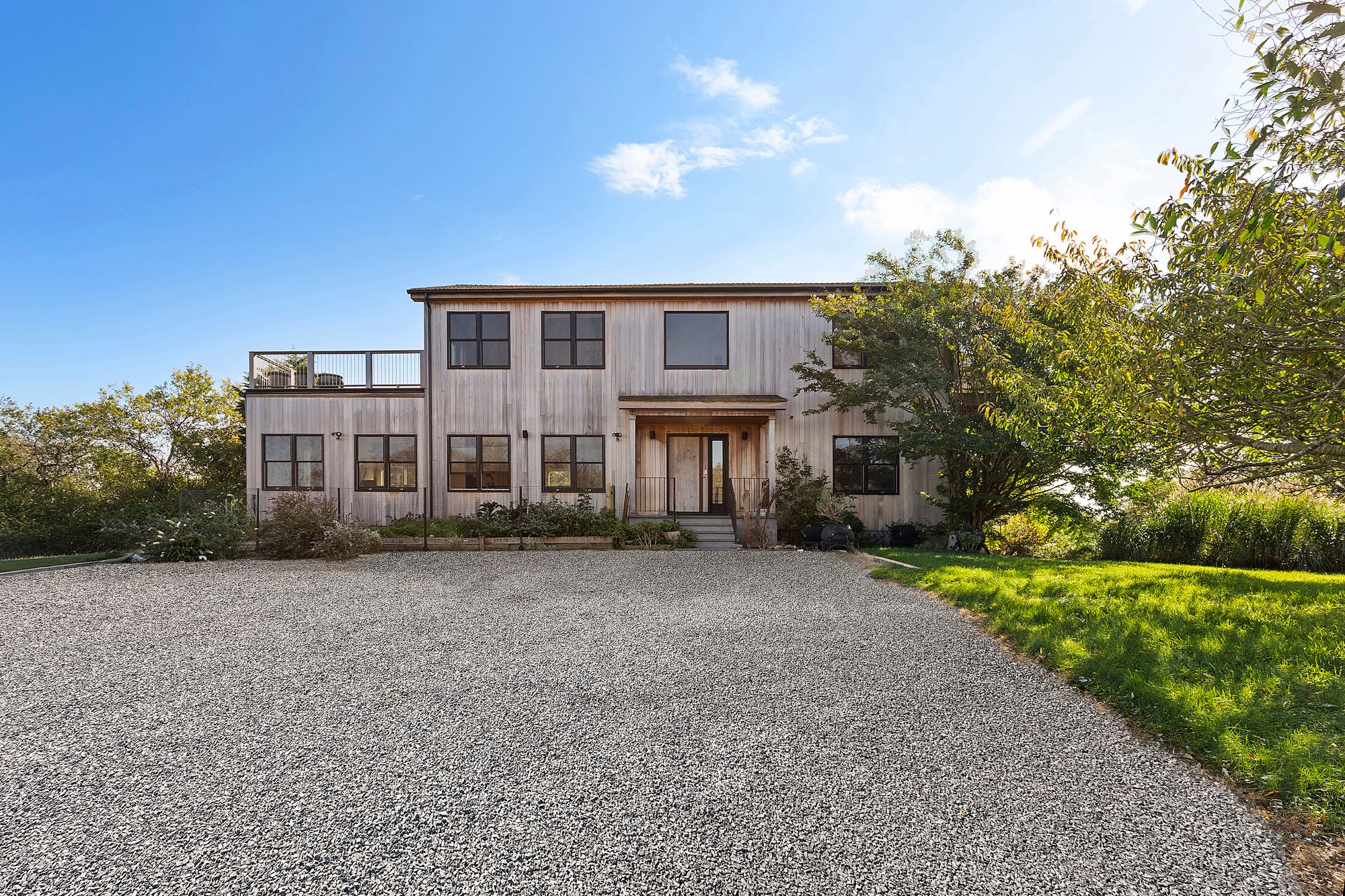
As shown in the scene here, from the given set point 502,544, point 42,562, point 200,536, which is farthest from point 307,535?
point 42,562

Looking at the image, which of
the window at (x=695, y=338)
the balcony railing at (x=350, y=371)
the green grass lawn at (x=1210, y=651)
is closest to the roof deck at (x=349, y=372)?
the balcony railing at (x=350, y=371)

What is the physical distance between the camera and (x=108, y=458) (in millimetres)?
18578

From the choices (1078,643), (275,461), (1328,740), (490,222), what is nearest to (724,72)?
(490,222)

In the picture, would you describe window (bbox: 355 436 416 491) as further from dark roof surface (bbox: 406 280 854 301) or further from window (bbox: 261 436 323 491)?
dark roof surface (bbox: 406 280 854 301)

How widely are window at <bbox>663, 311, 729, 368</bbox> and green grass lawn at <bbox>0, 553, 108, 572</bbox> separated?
1337 centimetres

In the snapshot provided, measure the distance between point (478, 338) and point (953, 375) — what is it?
479 inches

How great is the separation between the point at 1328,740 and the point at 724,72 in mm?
10330

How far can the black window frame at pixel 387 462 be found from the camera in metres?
15.5

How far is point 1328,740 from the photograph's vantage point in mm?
3119

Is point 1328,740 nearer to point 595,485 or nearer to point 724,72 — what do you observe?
point 724,72

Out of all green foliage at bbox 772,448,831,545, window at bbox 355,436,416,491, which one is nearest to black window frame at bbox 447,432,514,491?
window at bbox 355,436,416,491

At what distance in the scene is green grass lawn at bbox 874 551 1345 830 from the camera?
3.04m

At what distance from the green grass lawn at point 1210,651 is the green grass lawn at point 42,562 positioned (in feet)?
51.4

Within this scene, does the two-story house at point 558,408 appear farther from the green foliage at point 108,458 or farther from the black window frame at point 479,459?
the green foliage at point 108,458
